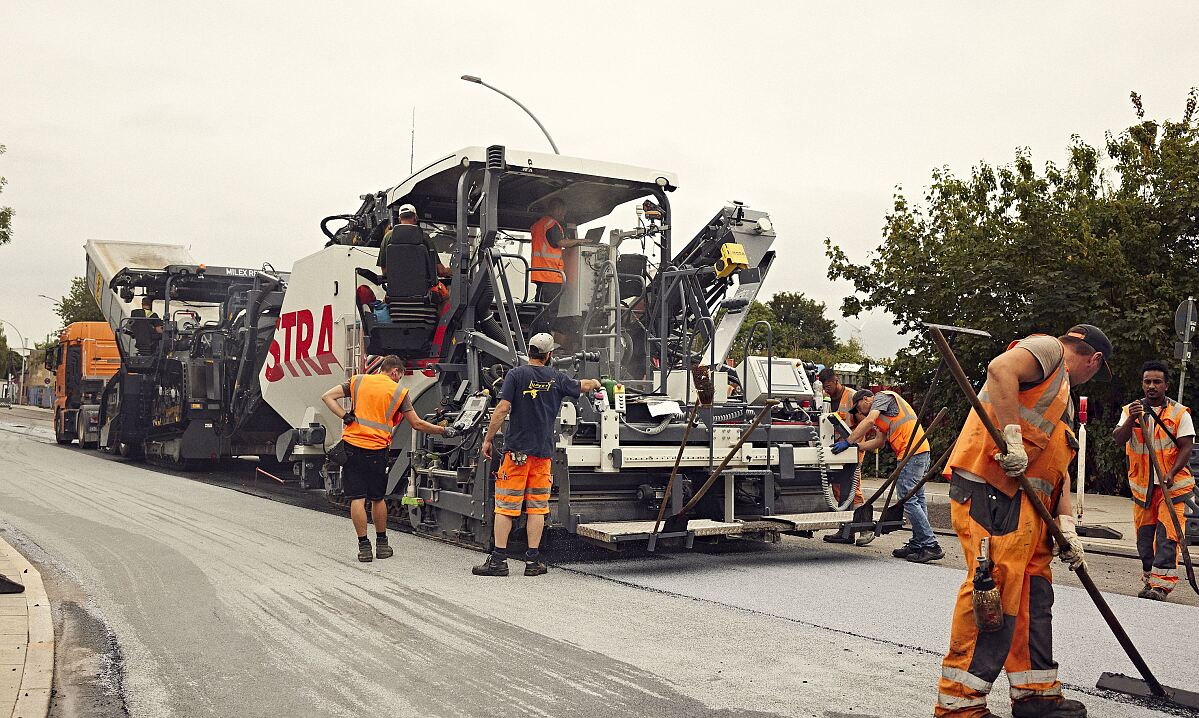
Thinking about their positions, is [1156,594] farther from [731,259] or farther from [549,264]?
[549,264]

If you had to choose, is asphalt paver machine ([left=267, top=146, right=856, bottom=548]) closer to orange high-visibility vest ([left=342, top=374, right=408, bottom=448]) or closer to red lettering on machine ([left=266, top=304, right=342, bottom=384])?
red lettering on machine ([left=266, top=304, right=342, bottom=384])

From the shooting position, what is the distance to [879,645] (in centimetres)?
526

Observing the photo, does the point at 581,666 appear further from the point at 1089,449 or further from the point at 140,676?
the point at 1089,449

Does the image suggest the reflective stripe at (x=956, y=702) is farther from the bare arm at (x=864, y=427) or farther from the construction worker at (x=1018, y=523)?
the bare arm at (x=864, y=427)

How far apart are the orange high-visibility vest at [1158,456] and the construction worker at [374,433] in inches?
189

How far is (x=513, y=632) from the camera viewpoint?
18.0ft

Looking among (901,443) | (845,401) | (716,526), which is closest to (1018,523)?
(716,526)

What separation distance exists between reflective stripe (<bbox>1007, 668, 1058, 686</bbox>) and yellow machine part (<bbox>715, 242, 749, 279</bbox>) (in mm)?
5343

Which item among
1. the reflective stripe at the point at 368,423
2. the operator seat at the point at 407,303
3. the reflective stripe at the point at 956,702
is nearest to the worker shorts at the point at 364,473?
the reflective stripe at the point at 368,423

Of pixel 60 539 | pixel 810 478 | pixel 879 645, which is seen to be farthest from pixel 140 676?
pixel 810 478

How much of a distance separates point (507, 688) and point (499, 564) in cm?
279

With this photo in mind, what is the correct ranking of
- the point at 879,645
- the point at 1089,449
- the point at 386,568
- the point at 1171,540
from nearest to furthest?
the point at 879,645
the point at 1171,540
the point at 386,568
the point at 1089,449

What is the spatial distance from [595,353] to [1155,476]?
4110 mm

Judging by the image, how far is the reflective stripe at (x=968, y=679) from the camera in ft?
12.9
